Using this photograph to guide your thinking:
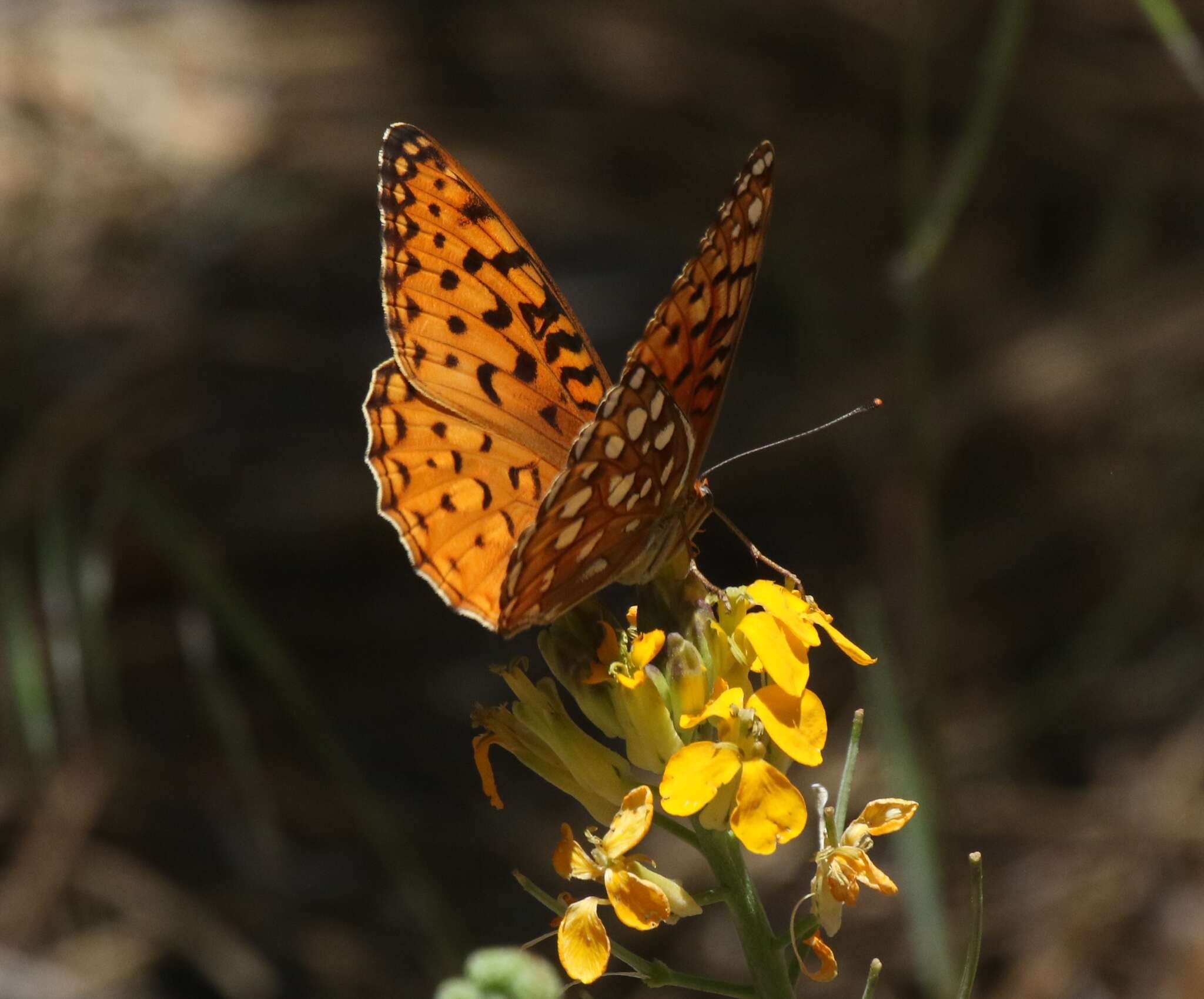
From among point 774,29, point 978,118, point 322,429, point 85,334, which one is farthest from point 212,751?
point 774,29

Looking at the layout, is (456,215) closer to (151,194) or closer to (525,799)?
(525,799)

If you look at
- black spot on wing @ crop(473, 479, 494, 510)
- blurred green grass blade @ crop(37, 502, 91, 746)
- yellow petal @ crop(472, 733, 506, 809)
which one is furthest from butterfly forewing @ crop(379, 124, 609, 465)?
blurred green grass blade @ crop(37, 502, 91, 746)

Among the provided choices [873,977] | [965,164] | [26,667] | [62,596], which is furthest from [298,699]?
[965,164]

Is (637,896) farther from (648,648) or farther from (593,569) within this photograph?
(593,569)

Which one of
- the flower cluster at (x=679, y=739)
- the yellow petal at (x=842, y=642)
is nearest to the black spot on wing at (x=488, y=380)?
the flower cluster at (x=679, y=739)

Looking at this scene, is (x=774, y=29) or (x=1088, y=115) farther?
(x=774, y=29)

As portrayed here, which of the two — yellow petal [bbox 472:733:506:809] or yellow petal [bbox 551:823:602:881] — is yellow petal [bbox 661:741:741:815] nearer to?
yellow petal [bbox 551:823:602:881]
